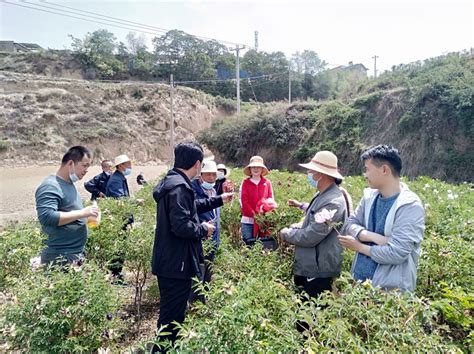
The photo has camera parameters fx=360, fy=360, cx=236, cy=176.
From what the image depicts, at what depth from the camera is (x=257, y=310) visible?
5.16 ft

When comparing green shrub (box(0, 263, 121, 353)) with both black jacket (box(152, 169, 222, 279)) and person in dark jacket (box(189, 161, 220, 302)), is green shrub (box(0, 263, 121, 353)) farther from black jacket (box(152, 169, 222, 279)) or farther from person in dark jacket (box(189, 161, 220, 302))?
person in dark jacket (box(189, 161, 220, 302))

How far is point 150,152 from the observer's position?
36.3 meters

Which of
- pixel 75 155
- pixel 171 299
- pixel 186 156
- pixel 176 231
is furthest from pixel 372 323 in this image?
pixel 75 155

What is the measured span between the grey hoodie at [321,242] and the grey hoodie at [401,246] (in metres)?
0.46

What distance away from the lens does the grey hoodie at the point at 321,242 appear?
254 centimetres

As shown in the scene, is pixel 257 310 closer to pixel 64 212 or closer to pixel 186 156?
pixel 186 156

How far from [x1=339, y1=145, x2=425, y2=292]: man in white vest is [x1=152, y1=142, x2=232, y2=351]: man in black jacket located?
39.8 inches

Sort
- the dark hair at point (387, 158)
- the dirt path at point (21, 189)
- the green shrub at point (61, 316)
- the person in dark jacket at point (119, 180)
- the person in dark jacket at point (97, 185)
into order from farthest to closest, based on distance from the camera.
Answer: the dirt path at point (21, 189) < the person in dark jacket at point (97, 185) < the person in dark jacket at point (119, 180) < the dark hair at point (387, 158) < the green shrub at point (61, 316)

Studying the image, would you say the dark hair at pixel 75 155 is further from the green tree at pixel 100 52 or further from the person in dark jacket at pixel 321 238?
the green tree at pixel 100 52

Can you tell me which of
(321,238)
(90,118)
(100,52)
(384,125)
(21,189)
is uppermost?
(100,52)

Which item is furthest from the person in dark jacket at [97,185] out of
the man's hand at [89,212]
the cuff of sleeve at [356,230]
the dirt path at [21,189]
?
the cuff of sleeve at [356,230]

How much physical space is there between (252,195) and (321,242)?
1465 mm

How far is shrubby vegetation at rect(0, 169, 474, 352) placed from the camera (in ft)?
4.74

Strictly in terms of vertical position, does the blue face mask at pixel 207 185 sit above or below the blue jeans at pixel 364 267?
above
